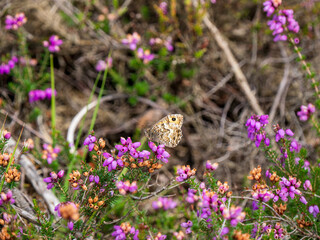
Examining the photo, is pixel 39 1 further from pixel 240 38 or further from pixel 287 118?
pixel 287 118

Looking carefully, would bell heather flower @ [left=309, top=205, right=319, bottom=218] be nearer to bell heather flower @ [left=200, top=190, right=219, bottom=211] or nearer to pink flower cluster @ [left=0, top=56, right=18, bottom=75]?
bell heather flower @ [left=200, top=190, right=219, bottom=211]

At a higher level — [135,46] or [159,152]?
[135,46]

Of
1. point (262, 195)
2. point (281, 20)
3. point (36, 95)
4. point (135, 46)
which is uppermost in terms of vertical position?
point (281, 20)

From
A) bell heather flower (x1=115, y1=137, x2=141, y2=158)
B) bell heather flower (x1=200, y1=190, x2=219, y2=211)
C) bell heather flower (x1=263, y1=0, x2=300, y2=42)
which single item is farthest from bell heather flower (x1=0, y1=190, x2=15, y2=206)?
bell heather flower (x1=263, y1=0, x2=300, y2=42)

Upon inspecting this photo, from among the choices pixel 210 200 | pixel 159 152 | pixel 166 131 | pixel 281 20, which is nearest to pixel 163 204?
pixel 210 200

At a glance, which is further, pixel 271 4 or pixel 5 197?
pixel 271 4

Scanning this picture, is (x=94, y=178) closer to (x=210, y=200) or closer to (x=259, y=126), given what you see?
(x=210, y=200)

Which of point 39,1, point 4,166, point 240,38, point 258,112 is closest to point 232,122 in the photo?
point 258,112
